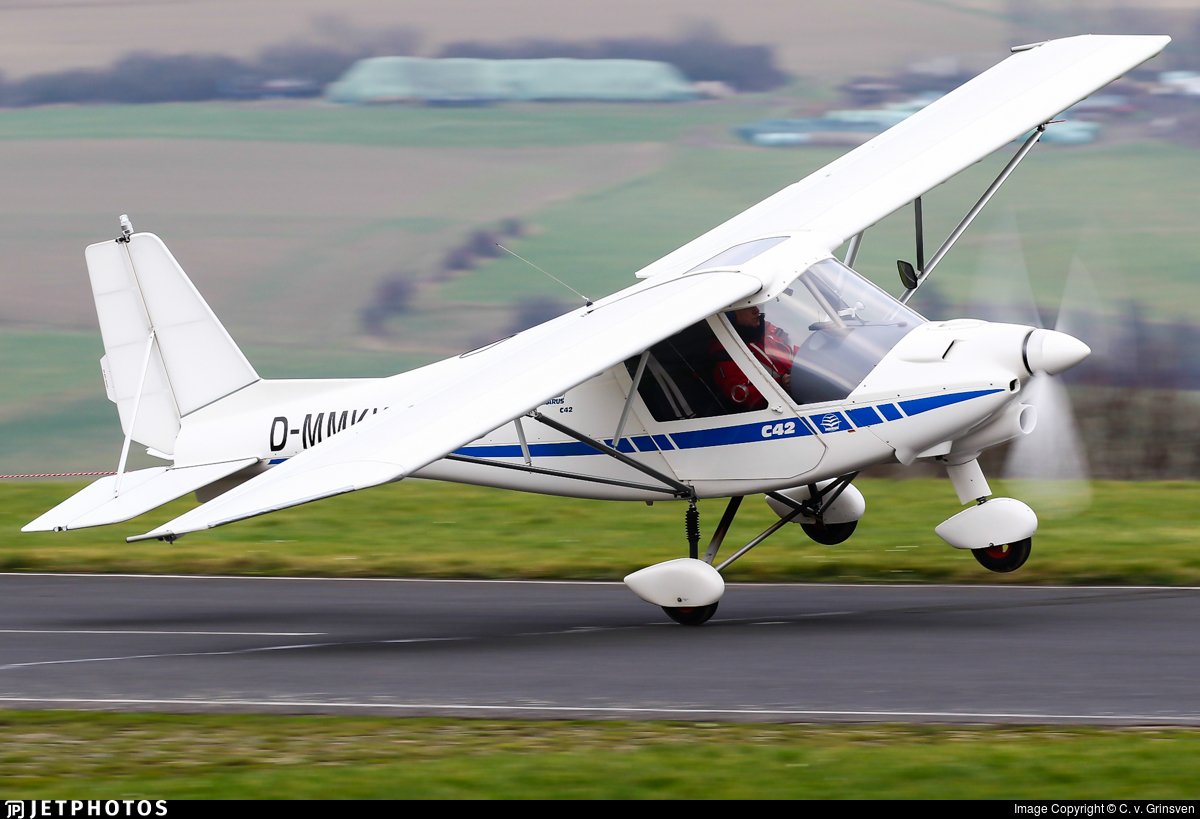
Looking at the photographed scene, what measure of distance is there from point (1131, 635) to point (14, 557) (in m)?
12.8

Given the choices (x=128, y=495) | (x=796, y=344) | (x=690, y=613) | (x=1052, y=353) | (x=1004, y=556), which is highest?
(x=796, y=344)

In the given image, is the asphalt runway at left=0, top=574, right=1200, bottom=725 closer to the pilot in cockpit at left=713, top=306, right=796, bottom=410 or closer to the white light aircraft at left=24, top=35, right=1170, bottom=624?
the white light aircraft at left=24, top=35, right=1170, bottom=624

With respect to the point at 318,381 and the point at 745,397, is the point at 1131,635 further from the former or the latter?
the point at 318,381

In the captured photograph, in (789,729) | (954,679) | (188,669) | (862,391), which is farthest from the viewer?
(862,391)

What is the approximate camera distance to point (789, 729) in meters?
9.30

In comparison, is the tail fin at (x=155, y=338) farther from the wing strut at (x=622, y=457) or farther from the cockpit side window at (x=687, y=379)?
the cockpit side window at (x=687, y=379)

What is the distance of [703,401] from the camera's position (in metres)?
13.6

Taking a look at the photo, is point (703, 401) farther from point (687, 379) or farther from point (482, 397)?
point (482, 397)

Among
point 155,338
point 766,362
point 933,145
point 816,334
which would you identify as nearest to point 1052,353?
point 816,334

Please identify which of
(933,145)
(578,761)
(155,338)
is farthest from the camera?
(155,338)

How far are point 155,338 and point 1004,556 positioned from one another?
8.05 meters

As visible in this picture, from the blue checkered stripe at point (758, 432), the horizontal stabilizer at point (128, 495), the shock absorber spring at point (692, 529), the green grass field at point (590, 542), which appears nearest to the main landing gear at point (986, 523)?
the green grass field at point (590, 542)

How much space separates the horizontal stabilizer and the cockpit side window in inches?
153

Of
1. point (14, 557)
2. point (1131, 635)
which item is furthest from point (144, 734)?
point (14, 557)
